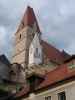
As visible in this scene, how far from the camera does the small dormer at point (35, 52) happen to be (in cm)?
7938

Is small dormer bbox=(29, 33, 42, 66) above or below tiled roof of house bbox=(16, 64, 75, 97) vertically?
below

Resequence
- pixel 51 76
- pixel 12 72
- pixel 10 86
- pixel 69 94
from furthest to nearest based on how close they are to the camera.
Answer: pixel 12 72 < pixel 10 86 < pixel 51 76 < pixel 69 94

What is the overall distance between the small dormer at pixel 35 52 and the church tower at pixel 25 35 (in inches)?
92.8

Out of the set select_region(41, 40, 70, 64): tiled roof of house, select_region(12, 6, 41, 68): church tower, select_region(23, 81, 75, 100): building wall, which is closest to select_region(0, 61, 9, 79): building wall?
select_region(12, 6, 41, 68): church tower

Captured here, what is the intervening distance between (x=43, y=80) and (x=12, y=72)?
35289 millimetres

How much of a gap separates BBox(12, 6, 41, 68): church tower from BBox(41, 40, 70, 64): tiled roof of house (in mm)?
5454

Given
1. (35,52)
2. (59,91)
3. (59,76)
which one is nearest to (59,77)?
(59,76)

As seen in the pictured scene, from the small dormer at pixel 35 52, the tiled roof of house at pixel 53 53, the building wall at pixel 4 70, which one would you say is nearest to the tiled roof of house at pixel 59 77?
the building wall at pixel 4 70

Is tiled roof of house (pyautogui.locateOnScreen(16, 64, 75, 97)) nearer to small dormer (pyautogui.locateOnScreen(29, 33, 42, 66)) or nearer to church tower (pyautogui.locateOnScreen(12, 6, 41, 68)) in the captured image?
small dormer (pyautogui.locateOnScreen(29, 33, 42, 66))

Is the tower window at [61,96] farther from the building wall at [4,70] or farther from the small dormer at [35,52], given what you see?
the small dormer at [35,52]

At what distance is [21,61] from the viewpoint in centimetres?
8344

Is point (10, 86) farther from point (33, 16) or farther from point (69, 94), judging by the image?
point (33, 16)

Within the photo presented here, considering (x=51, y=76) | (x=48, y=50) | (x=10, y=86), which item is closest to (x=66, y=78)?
(x=51, y=76)

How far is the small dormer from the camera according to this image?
79.4 m
